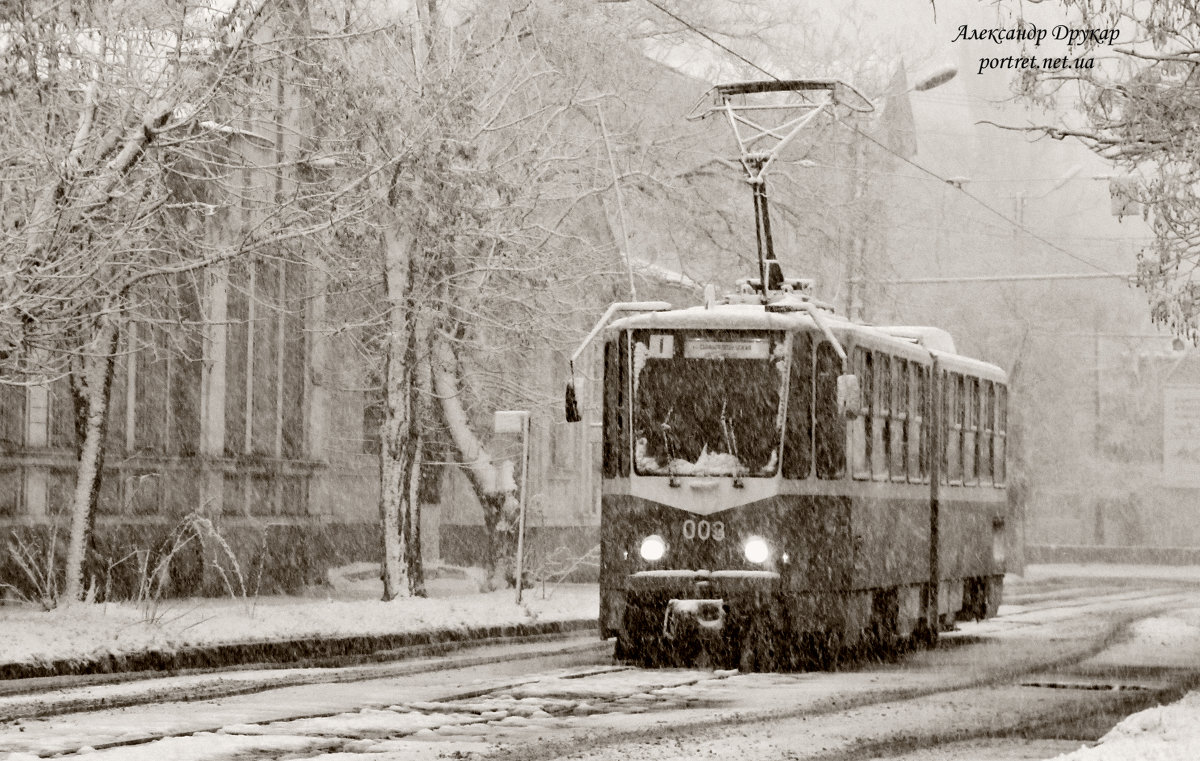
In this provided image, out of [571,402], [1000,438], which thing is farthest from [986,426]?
[571,402]

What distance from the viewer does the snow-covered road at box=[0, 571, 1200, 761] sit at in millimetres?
11672

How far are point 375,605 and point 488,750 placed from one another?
11700mm

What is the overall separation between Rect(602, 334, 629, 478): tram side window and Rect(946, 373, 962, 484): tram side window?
16.8ft

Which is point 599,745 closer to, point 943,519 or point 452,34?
point 943,519

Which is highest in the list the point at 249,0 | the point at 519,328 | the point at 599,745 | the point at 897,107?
the point at 897,107

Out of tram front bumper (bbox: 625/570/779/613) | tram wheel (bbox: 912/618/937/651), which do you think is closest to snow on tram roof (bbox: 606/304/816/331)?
tram front bumper (bbox: 625/570/779/613)

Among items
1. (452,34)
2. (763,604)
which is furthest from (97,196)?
(452,34)

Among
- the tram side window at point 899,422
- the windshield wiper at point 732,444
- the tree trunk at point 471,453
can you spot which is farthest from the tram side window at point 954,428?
the tree trunk at point 471,453

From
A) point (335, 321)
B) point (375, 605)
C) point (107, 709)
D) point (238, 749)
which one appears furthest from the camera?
point (335, 321)

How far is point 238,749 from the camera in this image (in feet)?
37.1

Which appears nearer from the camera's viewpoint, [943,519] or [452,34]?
[943,519]

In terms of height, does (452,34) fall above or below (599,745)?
above

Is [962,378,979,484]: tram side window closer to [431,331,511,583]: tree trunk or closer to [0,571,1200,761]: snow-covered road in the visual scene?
[0,571,1200,761]: snow-covered road

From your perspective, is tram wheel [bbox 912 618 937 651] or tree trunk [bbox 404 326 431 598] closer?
tram wheel [bbox 912 618 937 651]
